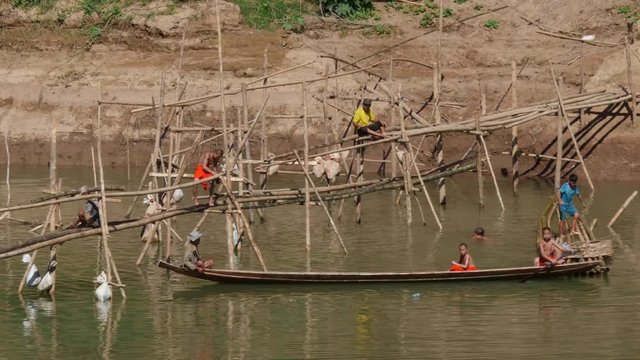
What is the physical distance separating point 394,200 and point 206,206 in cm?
1000

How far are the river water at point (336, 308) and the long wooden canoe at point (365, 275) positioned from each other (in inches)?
5.8

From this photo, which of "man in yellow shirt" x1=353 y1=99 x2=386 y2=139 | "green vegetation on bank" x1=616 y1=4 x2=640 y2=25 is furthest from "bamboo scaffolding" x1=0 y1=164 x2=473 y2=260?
"green vegetation on bank" x1=616 y1=4 x2=640 y2=25

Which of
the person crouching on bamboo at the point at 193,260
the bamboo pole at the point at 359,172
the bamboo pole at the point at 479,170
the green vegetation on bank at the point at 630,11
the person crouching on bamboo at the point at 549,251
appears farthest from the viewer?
the green vegetation on bank at the point at 630,11

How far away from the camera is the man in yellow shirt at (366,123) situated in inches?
1052

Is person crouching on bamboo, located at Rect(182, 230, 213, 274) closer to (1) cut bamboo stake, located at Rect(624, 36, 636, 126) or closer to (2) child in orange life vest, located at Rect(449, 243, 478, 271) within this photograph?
(2) child in orange life vest, located at Rect(449, 243, 478, 271)

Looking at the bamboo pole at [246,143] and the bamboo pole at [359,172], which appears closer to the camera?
the bamboo pole at [246,143]

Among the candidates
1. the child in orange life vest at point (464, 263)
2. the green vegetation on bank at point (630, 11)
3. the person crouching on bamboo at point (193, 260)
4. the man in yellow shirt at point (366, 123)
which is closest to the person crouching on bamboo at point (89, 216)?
the person crouching on bamboo at point (193, 260)

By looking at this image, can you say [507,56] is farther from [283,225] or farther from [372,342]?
[372,342]

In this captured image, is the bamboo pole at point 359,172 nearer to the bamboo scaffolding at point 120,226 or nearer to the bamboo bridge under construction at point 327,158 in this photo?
the bamboo bridge under construction at point 327,158

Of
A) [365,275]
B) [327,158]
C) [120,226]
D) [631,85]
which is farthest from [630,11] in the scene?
[120,226]

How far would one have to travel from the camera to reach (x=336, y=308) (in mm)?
21141

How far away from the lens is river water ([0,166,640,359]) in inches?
747

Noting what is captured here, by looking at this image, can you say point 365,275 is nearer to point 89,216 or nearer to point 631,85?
point 89,216

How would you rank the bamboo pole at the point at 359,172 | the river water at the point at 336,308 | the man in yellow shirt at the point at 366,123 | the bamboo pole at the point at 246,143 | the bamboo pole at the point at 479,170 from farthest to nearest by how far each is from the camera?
the bamboo pole at the point at 359,172
the bamboo pole at the point at 479,170
the man in yellow shirt at the point at 366,123
the bamboo pole at the point at 246,143
the river water at the point at 336,308
